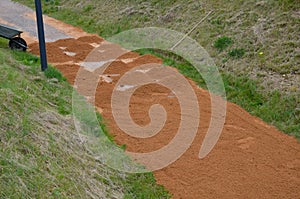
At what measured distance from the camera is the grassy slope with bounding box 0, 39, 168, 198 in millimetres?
3378

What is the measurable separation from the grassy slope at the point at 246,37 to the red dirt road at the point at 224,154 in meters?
0.45

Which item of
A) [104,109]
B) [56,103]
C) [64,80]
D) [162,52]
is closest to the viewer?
[56,103]

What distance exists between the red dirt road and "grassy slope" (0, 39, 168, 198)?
1.48 ft

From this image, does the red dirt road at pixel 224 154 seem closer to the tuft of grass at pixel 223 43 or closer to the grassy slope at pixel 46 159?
the grassy slope at pixel 46 159

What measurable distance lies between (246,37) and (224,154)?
154 inches

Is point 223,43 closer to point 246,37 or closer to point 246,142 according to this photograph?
point 246,37

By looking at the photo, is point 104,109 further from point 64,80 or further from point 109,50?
point 109,50

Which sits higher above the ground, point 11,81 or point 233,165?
point 11,81

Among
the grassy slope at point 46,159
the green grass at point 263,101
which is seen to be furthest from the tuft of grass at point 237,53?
the grassy slope at point 46,159

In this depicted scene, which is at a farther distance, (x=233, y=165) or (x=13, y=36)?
(x=13, y=36)

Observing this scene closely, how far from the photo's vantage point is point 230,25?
864 centimetres

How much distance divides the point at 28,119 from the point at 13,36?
449 cm

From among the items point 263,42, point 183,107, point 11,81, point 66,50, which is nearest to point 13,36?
point 66,50

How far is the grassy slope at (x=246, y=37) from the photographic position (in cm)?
622
